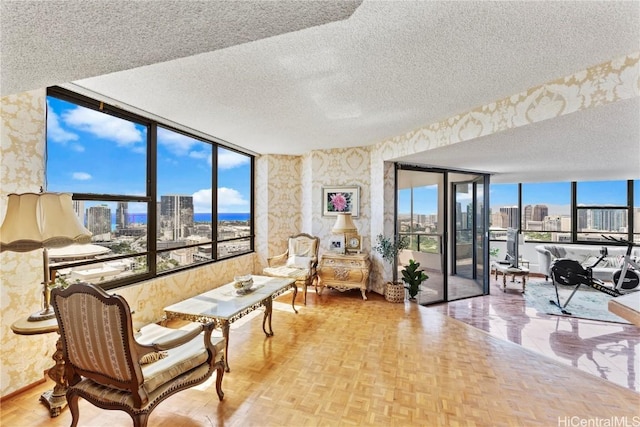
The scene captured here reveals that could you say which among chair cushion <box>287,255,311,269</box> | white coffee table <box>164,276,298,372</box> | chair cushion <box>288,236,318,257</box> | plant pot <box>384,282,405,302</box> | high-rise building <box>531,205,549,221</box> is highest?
high-rise building <box>531,205,549,221</box>

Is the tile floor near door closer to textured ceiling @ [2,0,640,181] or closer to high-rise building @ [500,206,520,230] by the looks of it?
textured ceiling @ [2,0,640,181]

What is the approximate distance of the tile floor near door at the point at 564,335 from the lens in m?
2.82

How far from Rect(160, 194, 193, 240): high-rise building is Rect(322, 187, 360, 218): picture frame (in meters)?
2.28

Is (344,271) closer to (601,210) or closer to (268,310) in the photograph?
(268,310)

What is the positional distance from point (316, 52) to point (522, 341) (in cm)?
395

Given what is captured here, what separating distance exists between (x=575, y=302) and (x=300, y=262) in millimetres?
5055

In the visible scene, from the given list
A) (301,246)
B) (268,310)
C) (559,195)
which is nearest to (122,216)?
(268,310)

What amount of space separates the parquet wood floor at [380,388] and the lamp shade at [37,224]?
1.22 meters

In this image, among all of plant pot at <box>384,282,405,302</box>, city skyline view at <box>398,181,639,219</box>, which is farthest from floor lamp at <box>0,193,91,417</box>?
city skyline view at <box>398,181,639,219</box>

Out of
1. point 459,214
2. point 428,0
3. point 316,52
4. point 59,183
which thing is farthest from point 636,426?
point 59,183

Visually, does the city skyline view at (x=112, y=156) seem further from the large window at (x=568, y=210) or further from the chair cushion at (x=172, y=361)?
the large window at (x=568, y=210)

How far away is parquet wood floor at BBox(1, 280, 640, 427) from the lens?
1896 millimetres

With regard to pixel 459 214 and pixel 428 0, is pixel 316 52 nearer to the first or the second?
pixel 428 0

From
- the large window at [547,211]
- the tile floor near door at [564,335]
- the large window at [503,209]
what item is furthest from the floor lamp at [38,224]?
the large window at [547,211]
